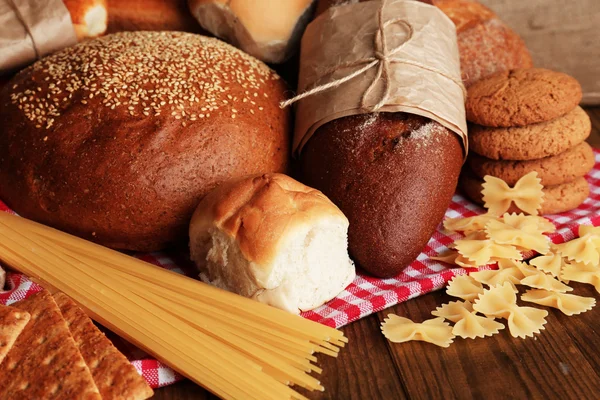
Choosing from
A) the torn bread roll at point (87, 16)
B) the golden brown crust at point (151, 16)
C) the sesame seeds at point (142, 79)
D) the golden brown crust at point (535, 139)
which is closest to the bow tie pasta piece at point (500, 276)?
the golden brown crust at point (535, 139)

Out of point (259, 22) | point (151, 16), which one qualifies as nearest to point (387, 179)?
point (259, 22)

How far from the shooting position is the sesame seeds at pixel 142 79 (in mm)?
1742

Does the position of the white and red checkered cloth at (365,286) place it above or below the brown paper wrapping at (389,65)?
below

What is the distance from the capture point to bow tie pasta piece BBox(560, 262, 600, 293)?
1.60 metres

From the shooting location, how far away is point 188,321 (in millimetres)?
1372

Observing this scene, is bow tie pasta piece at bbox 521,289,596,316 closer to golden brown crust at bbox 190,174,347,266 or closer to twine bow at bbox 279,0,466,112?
golden brown crust at bbox 190,174,347,266

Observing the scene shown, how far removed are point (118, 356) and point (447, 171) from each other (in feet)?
2.99

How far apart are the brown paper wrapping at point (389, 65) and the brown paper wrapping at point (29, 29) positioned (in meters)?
0.72

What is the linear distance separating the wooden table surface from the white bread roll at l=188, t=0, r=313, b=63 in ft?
3.19

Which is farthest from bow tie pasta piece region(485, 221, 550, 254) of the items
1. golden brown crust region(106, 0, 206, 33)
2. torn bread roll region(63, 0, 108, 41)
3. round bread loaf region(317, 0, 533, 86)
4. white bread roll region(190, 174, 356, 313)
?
torn bread roll region(63, 0, 108, 41)

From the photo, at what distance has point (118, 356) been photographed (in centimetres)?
126

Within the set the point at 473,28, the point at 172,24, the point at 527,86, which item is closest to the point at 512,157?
the point at 527,86

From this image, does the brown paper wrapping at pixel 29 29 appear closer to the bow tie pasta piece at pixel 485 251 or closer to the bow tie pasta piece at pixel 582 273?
the bow tie pasta piece at pixel 485 251

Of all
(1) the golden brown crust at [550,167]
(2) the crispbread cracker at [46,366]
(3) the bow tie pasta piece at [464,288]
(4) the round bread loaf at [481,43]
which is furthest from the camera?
(4) the round bread loaf at [481,43]
